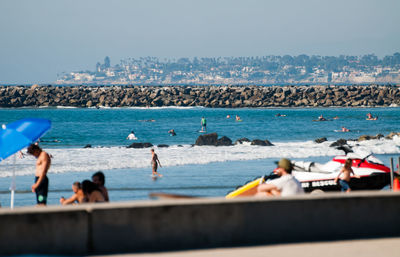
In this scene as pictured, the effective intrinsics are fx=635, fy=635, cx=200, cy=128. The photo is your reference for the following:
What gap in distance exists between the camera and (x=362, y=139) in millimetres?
42062

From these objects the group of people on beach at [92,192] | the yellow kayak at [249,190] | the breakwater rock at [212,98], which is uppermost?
the group of people on beach at [92,192]

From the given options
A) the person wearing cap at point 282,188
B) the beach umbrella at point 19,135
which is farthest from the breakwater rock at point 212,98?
the person wearing cap at point 282,188

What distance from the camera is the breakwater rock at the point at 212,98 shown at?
105438 millimetres

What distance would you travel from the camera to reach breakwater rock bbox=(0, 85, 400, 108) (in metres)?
105

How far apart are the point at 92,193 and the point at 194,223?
11.1 ft

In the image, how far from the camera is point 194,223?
670 centimetres

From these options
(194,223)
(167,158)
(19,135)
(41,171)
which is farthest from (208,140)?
(194,223)

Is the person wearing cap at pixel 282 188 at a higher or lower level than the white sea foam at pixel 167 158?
higher

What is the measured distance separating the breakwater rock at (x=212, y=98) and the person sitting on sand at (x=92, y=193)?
95.0m

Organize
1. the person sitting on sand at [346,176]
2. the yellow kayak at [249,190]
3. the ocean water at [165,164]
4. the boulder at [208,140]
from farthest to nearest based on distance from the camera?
the boulder at [208,140]
the ocean water at [165,164]
the person sitting on sand at [346,176]
the yellow kayak at [249,190]

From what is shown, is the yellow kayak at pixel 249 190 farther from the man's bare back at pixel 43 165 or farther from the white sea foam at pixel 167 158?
the white sea foam at pixel 167 158

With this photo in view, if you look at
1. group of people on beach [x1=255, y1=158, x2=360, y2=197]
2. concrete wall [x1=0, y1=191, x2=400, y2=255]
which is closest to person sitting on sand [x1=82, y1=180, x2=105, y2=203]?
group of people on beach [x1=255, y1=158, x2=360, y2=197]

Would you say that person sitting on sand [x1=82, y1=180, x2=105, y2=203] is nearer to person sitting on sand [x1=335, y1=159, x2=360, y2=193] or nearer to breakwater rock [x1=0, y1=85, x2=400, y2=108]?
person sitting on sand [x1=335, y1=159, x2=360, y2=193]

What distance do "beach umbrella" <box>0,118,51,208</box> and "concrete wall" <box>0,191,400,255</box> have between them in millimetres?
2822
